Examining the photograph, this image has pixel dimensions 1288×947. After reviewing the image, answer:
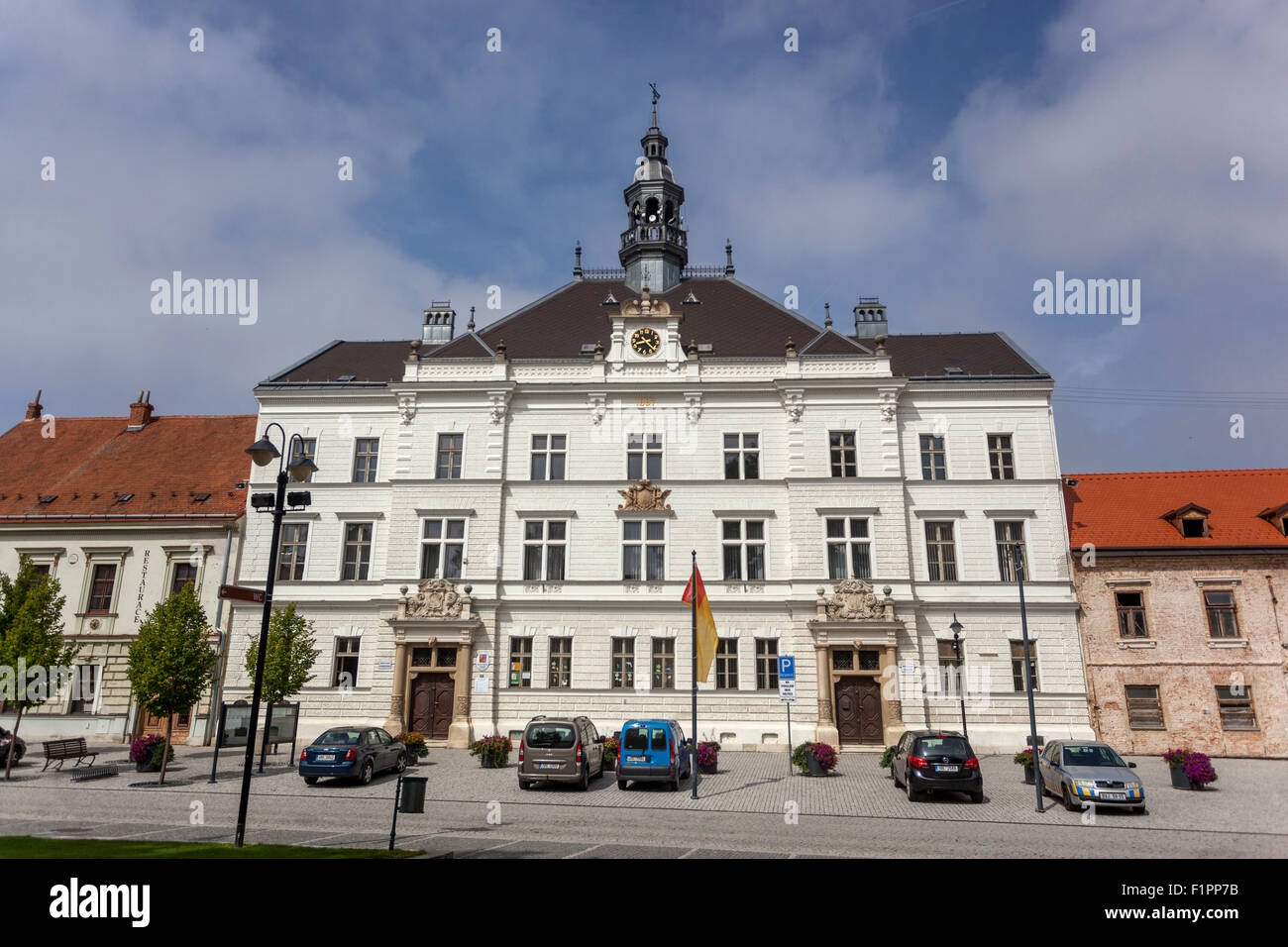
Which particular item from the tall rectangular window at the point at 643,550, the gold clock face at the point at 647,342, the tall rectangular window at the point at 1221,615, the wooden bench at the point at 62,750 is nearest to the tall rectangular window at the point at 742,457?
the tall rectangular window at the point at 643,550

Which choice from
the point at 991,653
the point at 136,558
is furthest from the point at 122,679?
the point at 991,653

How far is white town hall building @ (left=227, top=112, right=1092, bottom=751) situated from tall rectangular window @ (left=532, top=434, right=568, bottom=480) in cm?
9

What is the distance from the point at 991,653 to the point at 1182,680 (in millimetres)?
6934

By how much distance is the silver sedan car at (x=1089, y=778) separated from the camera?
17938 millimetres

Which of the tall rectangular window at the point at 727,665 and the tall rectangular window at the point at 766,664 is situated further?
the tall rectangular window at the point at 727,665

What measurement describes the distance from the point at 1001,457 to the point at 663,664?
16.2 meters

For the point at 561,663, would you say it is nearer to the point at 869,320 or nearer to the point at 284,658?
the point at 284,658

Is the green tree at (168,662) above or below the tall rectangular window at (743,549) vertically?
below

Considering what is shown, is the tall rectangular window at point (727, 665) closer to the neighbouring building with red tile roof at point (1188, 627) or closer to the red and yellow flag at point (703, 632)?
the red and yellow flag at point (703, 632)

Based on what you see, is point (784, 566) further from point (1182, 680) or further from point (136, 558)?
point (136, 558)

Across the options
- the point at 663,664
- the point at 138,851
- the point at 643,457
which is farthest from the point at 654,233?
the point at 138,851

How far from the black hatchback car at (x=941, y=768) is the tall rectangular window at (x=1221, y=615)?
16496 millimetres

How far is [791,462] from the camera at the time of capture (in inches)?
1256

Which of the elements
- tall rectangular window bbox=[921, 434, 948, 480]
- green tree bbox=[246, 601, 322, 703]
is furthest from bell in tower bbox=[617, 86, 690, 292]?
green tree bbox=[246, 601, 322, 703]
